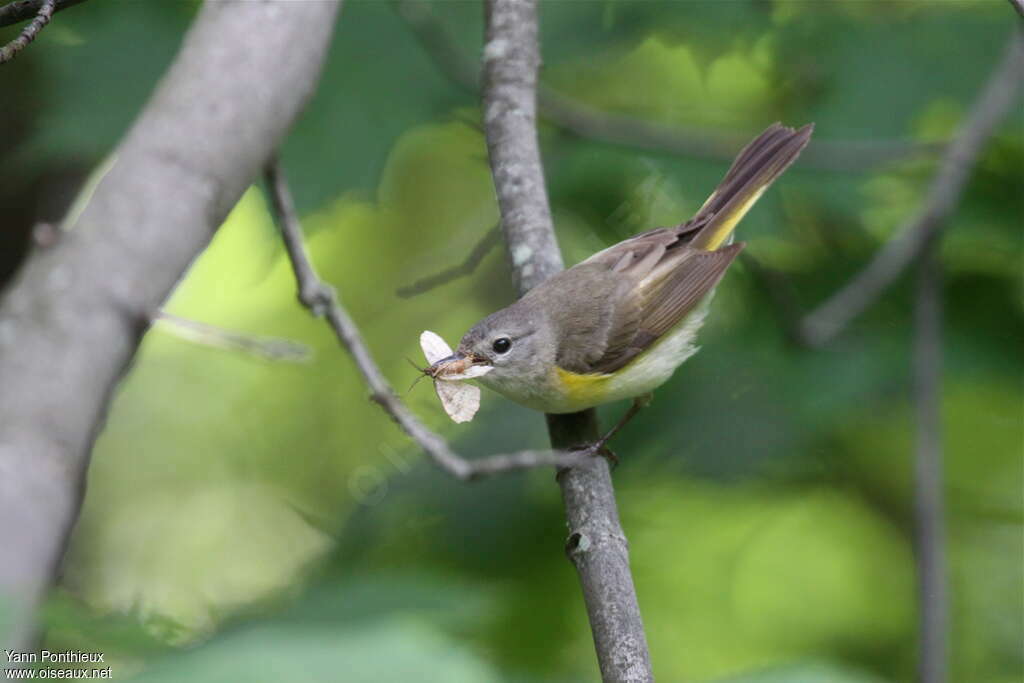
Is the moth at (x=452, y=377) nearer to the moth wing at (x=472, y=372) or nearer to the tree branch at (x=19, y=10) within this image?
the moth wing at (x=472, y=372)

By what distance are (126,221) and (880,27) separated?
14.2ft

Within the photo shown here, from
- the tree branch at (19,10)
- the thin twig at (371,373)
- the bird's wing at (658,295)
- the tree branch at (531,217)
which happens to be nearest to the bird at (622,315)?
the bird's wing at (658,295)

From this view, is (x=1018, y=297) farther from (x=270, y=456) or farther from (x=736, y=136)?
(x=270, y=456)

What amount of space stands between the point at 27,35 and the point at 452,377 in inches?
71.3

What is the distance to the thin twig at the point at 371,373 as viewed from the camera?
1.74m

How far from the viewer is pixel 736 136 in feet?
16.0

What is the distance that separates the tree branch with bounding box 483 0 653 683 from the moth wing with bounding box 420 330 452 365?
0.39m

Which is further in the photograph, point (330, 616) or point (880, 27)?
point (880, 27)

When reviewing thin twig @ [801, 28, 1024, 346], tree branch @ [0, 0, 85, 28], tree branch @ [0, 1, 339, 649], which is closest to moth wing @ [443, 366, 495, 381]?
thin twig @ [801, 28, 1024, 346]

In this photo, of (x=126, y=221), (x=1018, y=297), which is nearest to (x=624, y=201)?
(x=1018, y=297)

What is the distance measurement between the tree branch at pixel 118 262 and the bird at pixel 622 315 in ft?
6.48

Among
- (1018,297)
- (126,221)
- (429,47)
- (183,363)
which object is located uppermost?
(183,363)

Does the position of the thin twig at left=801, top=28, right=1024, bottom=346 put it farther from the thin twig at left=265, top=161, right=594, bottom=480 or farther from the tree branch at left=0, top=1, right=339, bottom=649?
the tree branch at left=0, top=1, right=339, bottom=649

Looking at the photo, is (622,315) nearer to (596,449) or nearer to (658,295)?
(658,295)
